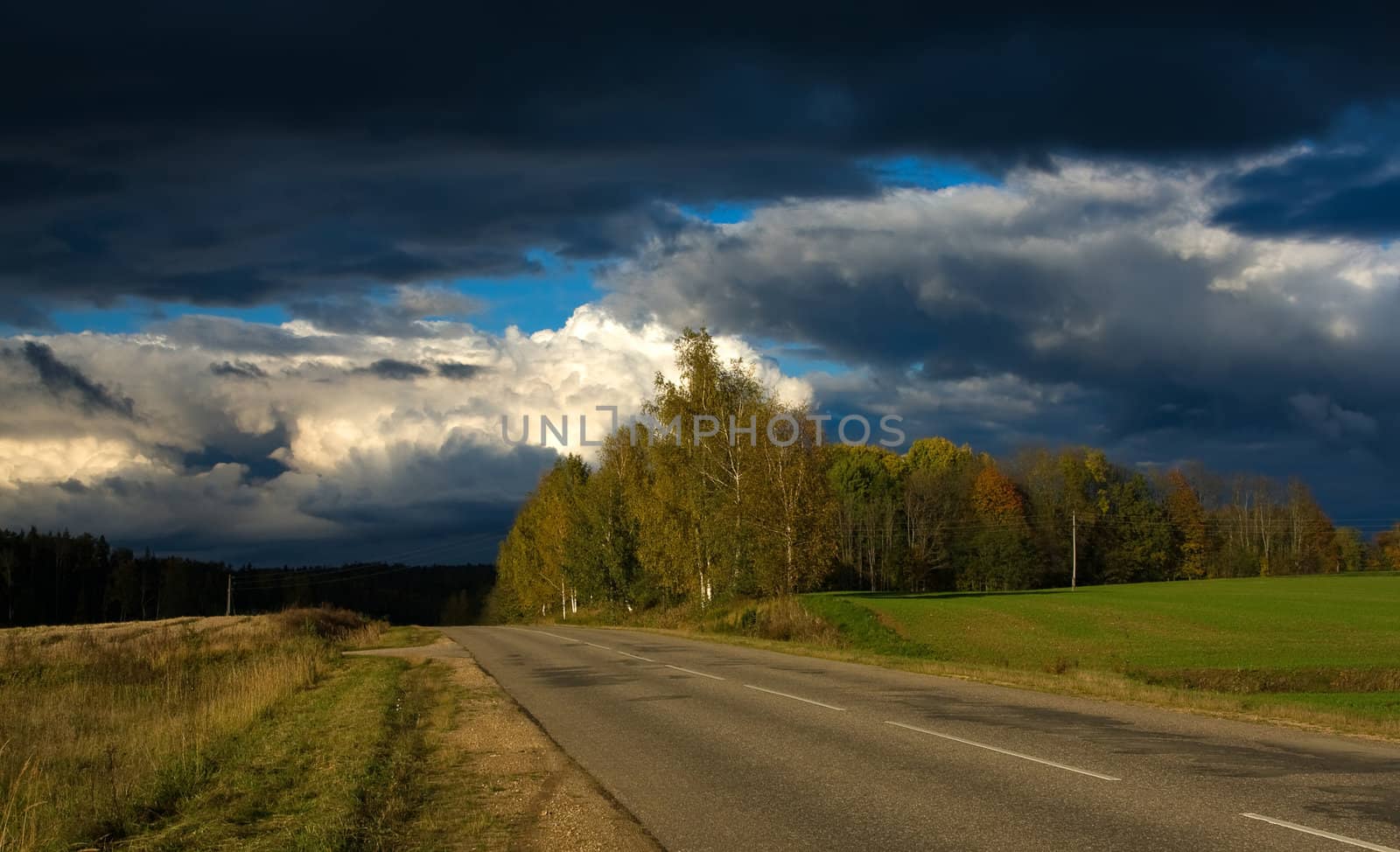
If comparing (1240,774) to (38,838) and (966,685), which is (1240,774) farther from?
(38,838)

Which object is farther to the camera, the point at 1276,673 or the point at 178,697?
the point at 1276,673

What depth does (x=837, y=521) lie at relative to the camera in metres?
73.9

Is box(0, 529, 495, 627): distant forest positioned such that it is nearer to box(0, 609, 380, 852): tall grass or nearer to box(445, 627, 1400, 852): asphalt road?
box(0, 609, 380, 852): tall grass

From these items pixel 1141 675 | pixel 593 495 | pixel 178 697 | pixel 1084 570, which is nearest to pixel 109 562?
pixel 593 495

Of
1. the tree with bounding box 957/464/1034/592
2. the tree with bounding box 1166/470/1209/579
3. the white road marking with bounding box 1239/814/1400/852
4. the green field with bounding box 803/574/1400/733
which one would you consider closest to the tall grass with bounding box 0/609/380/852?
A: the white road marking with bounding box 1239/814/1400/852

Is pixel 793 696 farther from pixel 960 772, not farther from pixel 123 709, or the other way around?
pixel 123 709

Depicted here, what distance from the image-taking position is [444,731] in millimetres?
16156

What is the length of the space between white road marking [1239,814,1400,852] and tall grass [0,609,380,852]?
34.5 ft

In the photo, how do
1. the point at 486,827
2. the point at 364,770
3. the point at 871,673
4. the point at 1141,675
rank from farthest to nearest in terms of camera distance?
1. the point at 1141,675
2. the point at 871,673
3. the point at 364,770
4. the point at 486,827

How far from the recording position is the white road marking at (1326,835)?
7.75m

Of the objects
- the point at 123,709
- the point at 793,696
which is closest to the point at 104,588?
the point at 123,709

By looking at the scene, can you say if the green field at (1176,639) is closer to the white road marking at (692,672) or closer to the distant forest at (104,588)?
the white road marking at (692,672)

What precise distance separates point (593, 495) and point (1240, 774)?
62.9 m

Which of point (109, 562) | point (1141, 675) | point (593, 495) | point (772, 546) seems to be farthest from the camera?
point (109, 562)
